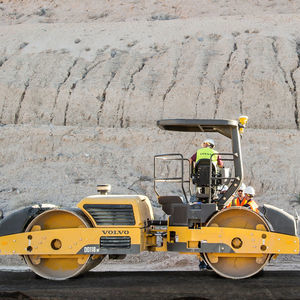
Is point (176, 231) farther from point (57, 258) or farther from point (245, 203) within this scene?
point (57, 258)

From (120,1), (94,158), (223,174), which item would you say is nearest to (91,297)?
(223,174)

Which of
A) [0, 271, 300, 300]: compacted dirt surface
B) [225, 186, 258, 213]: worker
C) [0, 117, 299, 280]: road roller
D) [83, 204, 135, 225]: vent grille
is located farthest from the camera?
[225, 186, 258, 213]: worker

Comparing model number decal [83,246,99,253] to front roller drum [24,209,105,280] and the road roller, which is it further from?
front roller drum [24,209,105,280]

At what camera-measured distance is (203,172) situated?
27.8ft

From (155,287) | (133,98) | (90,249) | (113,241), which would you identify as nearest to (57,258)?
(90,249)

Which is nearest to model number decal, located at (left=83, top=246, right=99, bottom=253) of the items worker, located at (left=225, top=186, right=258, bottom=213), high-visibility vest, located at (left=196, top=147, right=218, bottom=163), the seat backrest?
the seat backrest

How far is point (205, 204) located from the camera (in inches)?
330

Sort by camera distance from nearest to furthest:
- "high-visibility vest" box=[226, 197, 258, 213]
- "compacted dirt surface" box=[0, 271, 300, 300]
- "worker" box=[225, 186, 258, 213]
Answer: "compacted dirt surface" box=[0, 271, 300, 300]
"high-visibility vest" box=[226, 197, 258, 213]
"worker" box=[225, 186, 258, 213]

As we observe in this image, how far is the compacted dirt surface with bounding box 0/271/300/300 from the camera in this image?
7438 millimetres

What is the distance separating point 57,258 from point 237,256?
2.70 m

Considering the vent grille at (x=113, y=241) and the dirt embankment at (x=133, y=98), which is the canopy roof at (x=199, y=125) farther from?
the dirt embankment at (x=133, y=98)

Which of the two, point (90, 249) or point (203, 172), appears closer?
point (90, 249)

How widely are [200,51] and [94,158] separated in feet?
26.9

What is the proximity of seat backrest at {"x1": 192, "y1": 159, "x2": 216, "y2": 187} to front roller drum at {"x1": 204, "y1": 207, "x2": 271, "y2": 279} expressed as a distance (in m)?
0.51
